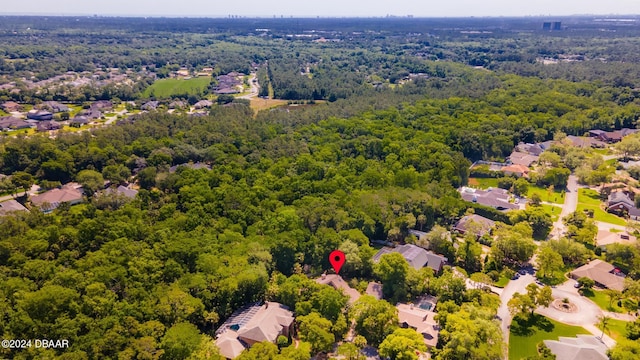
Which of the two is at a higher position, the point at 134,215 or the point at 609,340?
the point at 134,215

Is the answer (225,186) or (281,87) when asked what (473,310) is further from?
(281,87)

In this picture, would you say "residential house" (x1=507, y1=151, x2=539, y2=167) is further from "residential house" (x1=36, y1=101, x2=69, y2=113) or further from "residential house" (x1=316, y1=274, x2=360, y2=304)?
"residential house" (x1=36, y1=101, x2=69, y2=113)

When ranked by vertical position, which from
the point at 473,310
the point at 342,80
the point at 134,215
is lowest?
the point at 473,310

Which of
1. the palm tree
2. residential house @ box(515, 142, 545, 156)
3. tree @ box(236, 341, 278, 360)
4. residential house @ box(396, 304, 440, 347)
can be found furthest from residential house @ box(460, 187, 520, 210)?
tree @ box(236, 341, 278, 360)

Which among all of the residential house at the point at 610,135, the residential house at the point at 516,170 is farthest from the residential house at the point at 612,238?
the residential house at the point at 610,135

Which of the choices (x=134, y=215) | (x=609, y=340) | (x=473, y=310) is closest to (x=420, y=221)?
(x=473, y=310)

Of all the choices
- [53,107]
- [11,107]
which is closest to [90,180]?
[53,107]
